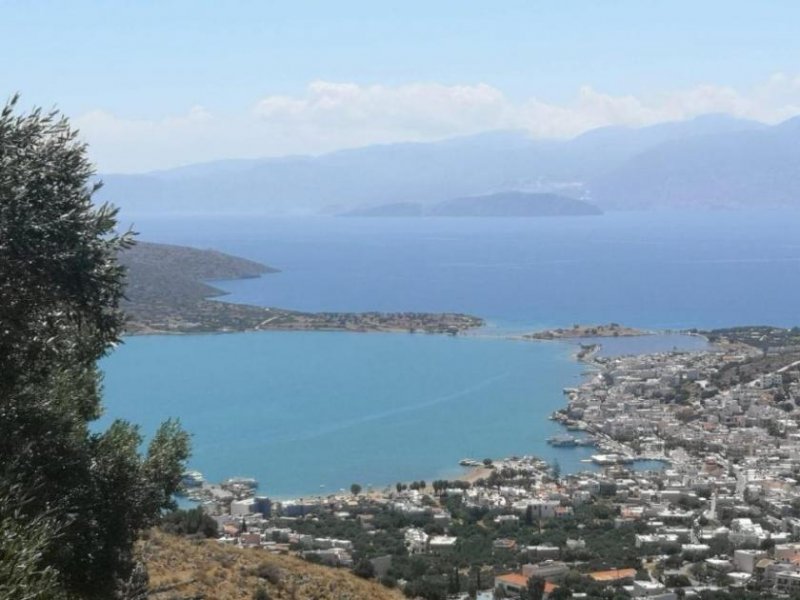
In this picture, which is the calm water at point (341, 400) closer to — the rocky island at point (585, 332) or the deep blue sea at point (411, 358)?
the deep blue sea at point (411, 358)

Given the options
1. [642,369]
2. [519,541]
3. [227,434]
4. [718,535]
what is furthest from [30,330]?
[642,369]

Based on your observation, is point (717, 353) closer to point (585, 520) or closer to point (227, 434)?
point (227, 434)

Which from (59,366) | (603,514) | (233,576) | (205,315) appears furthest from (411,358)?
(59,366)

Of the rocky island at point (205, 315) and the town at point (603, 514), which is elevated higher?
the rocky island at point (205, 315)

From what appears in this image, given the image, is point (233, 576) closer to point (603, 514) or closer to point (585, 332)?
point (603, 514)

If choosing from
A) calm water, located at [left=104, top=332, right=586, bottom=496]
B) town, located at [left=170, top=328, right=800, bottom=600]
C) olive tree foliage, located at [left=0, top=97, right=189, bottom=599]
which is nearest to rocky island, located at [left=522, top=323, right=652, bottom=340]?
calm water, located at [left=104, top=332, right=586, bottom=496]

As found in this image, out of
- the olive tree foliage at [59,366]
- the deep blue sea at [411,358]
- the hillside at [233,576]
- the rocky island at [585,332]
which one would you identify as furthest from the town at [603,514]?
the rocky island at [585,332]
